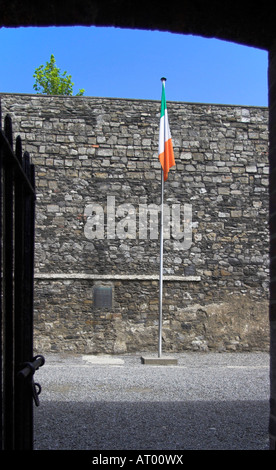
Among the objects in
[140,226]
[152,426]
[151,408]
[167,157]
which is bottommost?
[151,408]

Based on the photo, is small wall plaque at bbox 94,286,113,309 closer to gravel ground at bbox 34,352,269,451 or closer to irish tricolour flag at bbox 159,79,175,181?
gravel ground at bbox 34,352,269,451

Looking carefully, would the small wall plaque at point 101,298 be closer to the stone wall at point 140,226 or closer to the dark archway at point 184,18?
the stone wall at point 140,226

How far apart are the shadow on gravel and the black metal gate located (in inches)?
51.2

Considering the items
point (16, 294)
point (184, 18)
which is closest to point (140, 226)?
point (16, 294)

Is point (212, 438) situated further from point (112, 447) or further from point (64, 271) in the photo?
point (64, 271)

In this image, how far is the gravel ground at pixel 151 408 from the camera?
386 centimetres

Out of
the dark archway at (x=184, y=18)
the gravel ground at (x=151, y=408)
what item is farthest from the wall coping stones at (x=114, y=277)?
the dark archway at (x=184, y=18)

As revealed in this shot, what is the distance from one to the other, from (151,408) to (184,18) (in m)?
4.08

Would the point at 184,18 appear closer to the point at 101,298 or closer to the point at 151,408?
the point at 151,408

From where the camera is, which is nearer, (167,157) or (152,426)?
(152,426)

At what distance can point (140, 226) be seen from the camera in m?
10.6

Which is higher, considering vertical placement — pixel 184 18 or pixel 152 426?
pixel 184 18

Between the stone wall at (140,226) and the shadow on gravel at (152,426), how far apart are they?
5.05 meters

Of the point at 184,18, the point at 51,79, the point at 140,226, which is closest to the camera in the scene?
the point at 184,18
